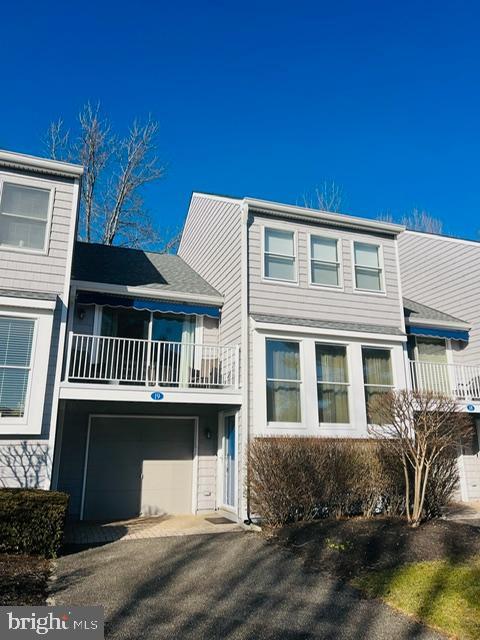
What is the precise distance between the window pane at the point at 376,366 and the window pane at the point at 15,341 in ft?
26.4

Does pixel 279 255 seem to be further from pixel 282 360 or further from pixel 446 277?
pixel 446 277

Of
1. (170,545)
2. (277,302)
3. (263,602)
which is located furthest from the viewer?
(277,302)

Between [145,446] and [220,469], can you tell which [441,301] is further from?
[145,446]

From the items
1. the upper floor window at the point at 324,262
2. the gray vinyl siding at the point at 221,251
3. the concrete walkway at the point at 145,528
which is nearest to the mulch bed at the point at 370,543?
the concrete walkway at the point at 145,528

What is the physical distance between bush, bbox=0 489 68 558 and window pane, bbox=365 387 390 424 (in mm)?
7368

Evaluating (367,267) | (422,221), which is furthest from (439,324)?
(422,221)

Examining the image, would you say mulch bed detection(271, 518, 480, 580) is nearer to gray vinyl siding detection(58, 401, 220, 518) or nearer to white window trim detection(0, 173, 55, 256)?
gray vinyl siding detection(58, 401, 220, 518)

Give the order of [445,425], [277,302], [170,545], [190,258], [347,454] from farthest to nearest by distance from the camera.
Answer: [190,258] → [277,302] → [347,454] → [445,425] → [170,545]

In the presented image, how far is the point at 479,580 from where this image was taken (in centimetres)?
586

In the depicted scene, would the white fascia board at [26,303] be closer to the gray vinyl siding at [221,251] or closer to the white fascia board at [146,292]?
the white fascia board at [146,292]

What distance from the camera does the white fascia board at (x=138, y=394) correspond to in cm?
943

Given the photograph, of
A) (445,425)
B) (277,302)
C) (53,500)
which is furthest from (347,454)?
(53,500)

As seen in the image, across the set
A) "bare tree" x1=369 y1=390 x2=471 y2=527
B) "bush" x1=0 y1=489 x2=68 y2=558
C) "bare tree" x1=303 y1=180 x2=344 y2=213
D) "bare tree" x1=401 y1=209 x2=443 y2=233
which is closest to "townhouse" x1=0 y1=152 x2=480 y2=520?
"bush" x1=0 y1=489 x2=68 y2=558

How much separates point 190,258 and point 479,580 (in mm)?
12889
